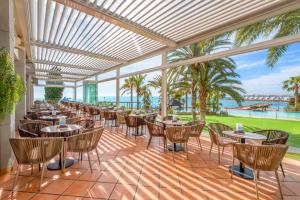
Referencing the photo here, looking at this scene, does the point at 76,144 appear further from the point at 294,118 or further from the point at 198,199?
the point at 294,118

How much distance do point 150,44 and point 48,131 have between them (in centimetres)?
499

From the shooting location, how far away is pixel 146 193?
8.74 ft

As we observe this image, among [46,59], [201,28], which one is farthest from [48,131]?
[46,59]

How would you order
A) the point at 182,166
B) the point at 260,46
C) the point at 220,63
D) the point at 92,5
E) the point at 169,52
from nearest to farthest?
the point at 182,166, the point at 92,5, the point at 260,46, the point at 220,63, the point at 169,52

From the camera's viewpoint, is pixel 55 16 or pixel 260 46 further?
pixel 55 16

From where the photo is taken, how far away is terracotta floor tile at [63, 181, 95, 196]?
2611 millimetres

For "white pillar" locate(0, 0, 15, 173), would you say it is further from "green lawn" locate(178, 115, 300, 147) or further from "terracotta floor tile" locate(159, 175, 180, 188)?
"green lawn" locate(178, 115, 300, 147)

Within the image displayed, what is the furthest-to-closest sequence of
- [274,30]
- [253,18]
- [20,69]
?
[20,69]
[274,30]
[253,18]

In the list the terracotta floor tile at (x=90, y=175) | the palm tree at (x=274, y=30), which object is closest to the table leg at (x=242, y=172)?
the terracotta floor tile at (x=90, y=175)

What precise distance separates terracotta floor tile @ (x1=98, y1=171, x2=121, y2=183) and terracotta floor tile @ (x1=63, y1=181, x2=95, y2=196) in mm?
207

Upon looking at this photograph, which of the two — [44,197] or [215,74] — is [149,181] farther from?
[215,74]

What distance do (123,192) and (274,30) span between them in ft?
18.4

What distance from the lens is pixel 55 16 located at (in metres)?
4.80

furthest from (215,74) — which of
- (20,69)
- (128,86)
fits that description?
(128,86)
